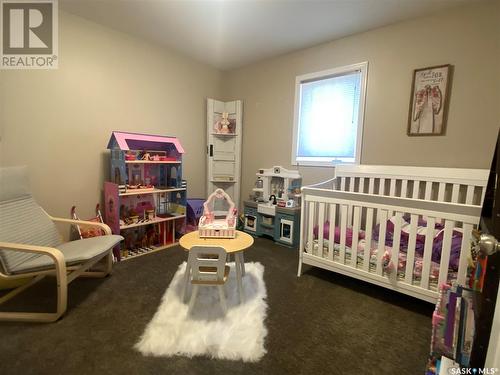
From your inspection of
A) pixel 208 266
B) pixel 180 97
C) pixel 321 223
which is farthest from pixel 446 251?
pixel 180 97

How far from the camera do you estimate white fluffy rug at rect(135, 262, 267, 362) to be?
137cm

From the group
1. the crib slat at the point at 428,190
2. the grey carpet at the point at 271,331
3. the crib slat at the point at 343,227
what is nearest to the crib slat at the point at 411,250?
the grey carpet at the point at 271,331

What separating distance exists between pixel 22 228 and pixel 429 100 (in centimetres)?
351

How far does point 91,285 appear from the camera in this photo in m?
2.04

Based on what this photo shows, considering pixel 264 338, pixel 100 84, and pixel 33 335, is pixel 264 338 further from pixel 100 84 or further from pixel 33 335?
pixel 100 84

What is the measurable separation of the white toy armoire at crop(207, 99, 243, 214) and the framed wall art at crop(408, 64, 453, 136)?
2.13 meters

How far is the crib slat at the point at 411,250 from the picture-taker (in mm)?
1670

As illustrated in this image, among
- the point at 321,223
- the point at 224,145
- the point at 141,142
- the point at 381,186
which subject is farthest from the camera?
the point at 224,145

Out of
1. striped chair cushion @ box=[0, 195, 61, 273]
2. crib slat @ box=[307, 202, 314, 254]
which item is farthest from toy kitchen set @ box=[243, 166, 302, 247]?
striped chair cushion @ box=[0, 195, 61, 273]

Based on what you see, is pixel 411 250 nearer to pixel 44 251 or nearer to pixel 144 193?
pixel 44 251

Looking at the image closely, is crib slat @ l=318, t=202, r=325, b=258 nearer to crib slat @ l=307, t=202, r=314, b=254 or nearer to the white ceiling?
crib slat @ l=307, t=202, r=314, b=254

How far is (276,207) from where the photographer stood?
121 inches

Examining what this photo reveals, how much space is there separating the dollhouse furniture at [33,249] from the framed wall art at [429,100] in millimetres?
2847

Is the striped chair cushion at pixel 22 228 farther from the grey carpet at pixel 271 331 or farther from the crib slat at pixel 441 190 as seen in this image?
the crib slat at pixel 441 190
